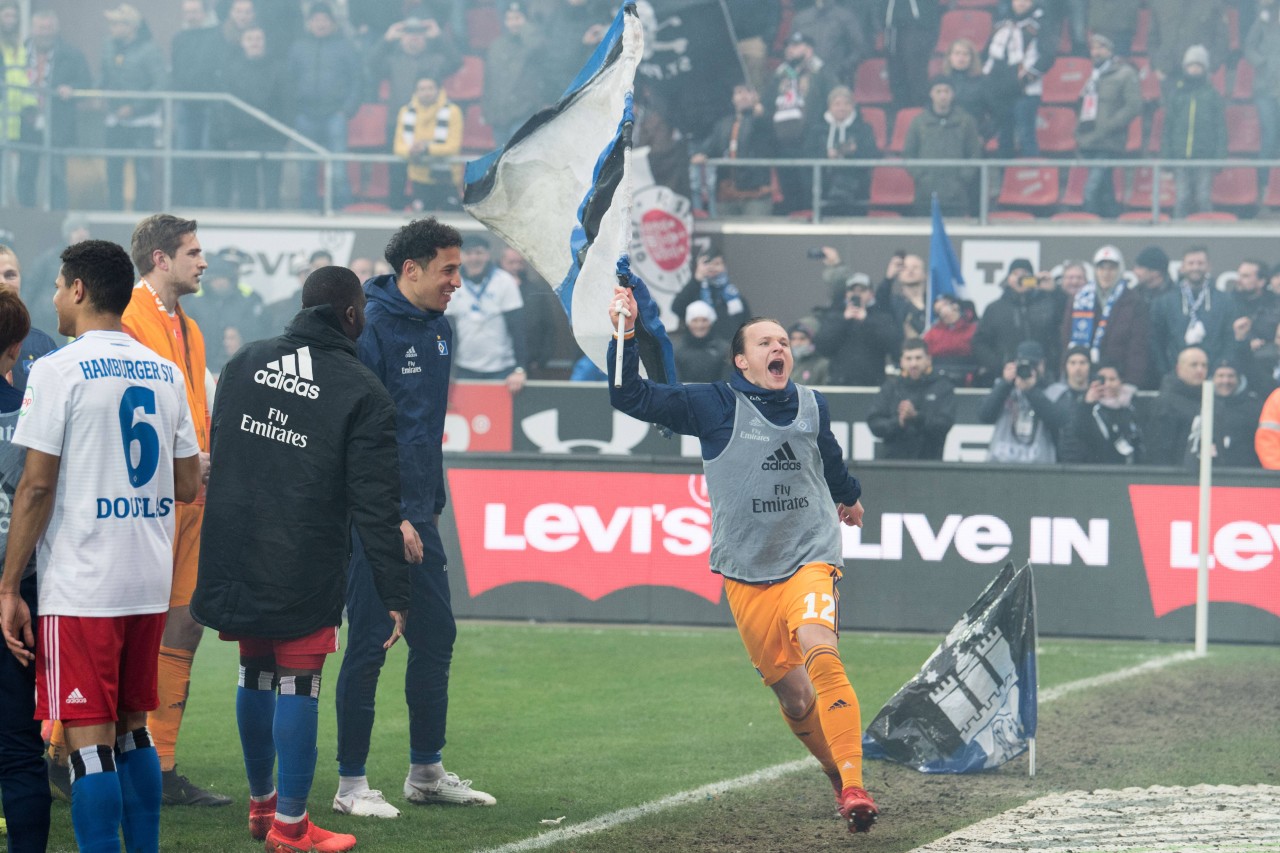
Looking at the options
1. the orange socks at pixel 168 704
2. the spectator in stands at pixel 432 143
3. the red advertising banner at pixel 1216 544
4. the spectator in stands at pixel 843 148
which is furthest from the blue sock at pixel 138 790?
the spectator in stands at pixel 843 148

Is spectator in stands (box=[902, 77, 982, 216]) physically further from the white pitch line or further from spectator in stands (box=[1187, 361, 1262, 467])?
the white pitch line

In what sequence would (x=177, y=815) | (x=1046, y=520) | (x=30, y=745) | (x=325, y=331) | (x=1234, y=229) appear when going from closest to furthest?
(x=30, y=745), (x=325, y=331), (x=177, y=815), (x=1046, y=520), (x=1234, y=229)

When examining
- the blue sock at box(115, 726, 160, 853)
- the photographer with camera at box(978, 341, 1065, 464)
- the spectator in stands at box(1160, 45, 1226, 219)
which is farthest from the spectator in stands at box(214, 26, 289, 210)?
the blue sock at box(115, 726, 160, 853)

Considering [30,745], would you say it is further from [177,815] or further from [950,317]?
[950,317]

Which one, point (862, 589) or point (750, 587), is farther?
point (862, 589)

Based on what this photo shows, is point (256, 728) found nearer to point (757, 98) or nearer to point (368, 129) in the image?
point (757, 98)

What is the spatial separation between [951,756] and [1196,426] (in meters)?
5.96

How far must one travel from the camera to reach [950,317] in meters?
14.4

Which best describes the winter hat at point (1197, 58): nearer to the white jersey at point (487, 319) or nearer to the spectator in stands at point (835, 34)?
the spectator in stands at point (835, 34)

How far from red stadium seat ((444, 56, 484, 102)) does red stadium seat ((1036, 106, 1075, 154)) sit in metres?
6.53

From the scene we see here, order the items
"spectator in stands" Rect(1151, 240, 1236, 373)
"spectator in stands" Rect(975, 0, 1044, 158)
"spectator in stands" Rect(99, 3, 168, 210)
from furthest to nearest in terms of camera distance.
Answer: "spectator in stands" Rect(99, 3, 168, 210)
"spectator in stands" Rect(975, 0, 1044, 158)
"spectator in stands" Rect(1151, 240, 1236, 373)

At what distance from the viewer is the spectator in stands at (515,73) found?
1734 centimetres

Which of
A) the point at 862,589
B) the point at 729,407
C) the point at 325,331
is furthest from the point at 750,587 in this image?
the point at 862,589

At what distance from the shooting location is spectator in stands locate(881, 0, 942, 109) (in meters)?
18.3
